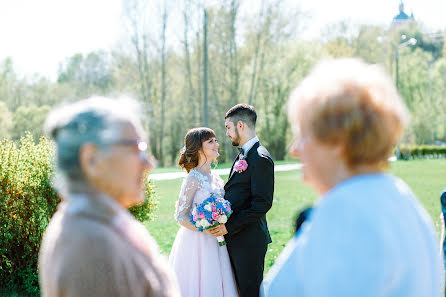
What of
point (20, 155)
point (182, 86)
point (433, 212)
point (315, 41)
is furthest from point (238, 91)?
point (20, 155)

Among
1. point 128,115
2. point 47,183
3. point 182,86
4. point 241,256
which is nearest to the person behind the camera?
point 128,115

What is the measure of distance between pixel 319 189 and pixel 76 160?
0.91 meters

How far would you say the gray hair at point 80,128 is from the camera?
168 centimetres

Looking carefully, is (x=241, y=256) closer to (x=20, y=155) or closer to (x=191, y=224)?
(x=191, y=224)

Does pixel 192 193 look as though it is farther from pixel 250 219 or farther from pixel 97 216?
pixel 97 216

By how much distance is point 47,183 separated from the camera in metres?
5.70

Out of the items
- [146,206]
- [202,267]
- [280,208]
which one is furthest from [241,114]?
[280,208]

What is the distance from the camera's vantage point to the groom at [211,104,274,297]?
4441 millimetres

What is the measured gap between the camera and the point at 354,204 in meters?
1.37

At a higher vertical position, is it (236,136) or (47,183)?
(236,136)

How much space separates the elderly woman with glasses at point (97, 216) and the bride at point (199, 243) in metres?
2.78

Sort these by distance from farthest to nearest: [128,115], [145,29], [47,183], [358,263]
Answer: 1. [145,29]
2. [47,183]
3. [128,115]
4. [358,263]

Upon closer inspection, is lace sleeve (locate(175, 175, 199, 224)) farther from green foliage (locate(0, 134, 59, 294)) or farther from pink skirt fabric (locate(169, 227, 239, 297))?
green foliage (locate(0, 134, 59, 294))

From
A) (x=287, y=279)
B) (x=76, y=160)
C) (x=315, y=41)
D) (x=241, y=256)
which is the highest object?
(x=315, y=41)
